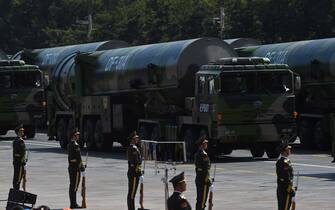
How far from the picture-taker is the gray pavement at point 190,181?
2400 centimetres

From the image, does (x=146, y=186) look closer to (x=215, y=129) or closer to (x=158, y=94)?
(x=215, y=129)

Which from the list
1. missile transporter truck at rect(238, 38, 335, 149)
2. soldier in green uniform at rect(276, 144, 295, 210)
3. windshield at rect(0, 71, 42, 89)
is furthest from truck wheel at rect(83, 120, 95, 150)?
soldier in green uniform at rect(276, 144, 295, 210)

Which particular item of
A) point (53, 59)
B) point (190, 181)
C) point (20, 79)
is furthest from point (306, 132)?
point (53, 59)

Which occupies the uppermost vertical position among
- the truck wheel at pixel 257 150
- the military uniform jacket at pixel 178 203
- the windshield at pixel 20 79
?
the military uniform jacket at pixel 178 203

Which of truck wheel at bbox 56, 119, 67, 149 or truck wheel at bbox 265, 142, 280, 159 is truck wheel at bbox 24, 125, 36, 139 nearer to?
truck wheel at bbox 56, 119, 67, 149

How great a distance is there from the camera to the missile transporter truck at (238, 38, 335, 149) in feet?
128

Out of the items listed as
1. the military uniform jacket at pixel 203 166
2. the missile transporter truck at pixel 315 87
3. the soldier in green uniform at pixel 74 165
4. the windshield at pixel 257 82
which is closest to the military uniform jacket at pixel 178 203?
the military uniform jacket at pixel 203 166

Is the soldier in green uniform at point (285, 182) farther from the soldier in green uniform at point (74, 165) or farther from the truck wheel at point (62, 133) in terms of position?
the truck wheel at point (62, 133)

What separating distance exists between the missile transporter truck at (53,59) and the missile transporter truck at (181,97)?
0.69 m

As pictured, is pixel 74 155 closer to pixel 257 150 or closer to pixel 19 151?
pixel 19 151

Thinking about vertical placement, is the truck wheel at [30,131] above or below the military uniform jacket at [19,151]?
below

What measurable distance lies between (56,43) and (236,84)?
6646 cm

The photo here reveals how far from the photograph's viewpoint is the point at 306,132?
40.0 metres

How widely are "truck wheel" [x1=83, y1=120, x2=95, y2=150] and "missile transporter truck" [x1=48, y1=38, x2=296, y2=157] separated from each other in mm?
36
